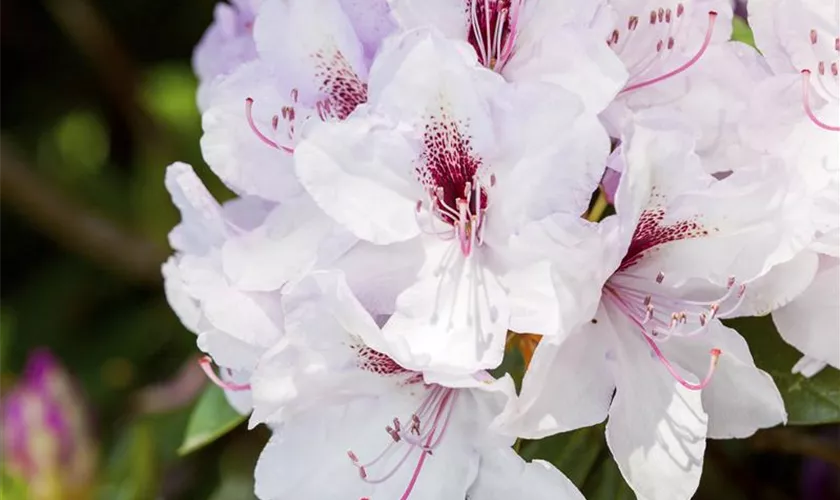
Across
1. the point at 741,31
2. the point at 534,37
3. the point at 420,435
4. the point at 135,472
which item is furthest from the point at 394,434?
the point at 135,472

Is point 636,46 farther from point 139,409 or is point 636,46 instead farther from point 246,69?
point 139,409

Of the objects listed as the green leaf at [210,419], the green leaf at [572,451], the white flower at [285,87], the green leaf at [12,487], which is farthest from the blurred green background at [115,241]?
the white flower at [285,87]

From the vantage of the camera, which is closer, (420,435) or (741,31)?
(420,435)

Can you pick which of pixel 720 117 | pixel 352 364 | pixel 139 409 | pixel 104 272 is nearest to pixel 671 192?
pixel 720 117

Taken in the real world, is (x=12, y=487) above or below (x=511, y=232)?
below

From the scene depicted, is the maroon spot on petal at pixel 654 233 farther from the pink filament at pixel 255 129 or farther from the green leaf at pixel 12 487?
the green leaf at pixel 12 487

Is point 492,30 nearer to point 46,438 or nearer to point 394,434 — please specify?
point 394,434

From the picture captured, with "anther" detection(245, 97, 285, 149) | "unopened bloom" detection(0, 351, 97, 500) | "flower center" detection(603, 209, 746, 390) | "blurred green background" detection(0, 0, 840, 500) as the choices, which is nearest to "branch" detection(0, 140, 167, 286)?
"blurred green background" detection(0, 0, 840, 500)
